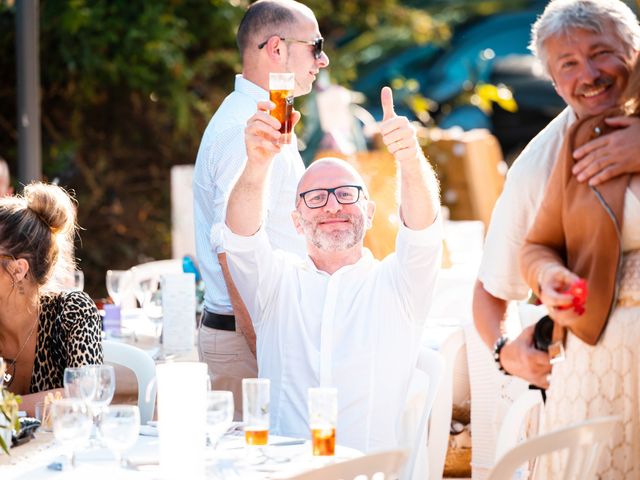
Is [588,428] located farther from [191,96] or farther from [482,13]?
[482,13]

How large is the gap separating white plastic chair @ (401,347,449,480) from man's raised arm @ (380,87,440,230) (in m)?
0.44

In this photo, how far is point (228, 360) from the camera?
4543 millimetres

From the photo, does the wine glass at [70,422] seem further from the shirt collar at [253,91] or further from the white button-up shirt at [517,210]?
the shirt collar at [253,91]

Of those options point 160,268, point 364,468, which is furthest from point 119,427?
point 160,268

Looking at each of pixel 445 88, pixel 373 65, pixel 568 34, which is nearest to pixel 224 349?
pixel 568 34

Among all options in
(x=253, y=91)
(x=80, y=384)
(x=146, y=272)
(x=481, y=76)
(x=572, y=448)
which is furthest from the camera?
(x=481, y=76)

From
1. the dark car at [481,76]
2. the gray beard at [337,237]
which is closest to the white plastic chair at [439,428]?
the gray beard at [337,237]

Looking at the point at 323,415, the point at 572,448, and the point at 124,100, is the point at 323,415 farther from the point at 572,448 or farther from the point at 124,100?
the point at 124,100

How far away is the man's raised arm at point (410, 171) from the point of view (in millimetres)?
3576

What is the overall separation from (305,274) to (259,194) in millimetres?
353

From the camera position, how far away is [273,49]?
4758mm

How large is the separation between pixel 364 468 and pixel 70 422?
80 centimetres

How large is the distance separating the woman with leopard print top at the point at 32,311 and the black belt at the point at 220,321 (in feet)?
2.13

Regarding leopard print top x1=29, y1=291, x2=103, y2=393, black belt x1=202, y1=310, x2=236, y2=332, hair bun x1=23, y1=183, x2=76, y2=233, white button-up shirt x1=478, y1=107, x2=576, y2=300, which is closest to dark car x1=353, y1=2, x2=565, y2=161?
black belt x1=202, y1=310, x2=236, y2=332
